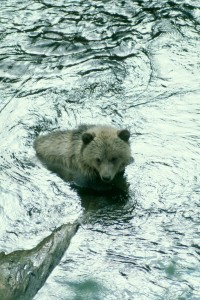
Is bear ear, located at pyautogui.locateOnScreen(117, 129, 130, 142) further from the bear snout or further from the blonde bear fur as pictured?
the bear snout

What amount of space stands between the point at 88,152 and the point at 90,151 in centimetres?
4

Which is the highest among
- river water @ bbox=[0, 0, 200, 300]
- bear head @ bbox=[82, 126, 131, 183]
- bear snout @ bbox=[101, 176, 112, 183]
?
bear head @ bbox=[82, 126, 131, 183]

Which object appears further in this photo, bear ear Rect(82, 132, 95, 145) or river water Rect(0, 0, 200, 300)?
bear ear Rect(82, 132, 95, 145)

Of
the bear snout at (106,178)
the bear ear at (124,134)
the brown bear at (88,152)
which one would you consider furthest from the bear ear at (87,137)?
the bear snout at (106,178)

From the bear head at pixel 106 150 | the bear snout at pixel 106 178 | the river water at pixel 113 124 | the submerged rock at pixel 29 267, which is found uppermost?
the submerged rock at pixel 29 267

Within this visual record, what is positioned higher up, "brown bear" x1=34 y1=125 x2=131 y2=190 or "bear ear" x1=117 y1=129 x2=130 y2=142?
"bear ear" x1=117 y1=129 x2=130 y2=142

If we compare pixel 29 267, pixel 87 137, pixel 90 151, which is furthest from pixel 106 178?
pixel 29 267

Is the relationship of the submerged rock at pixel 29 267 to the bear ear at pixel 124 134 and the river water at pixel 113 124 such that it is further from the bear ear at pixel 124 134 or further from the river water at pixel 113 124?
the bear ear at pixel 124 134

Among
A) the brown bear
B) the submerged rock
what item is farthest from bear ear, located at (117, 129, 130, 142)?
the submerged rock

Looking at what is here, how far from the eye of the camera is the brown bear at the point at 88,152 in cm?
1106

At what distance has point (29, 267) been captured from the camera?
812cm

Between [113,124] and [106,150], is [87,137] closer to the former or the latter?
[106,150]

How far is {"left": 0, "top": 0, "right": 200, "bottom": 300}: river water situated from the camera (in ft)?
30.6

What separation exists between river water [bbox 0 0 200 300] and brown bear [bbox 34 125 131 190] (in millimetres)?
267
